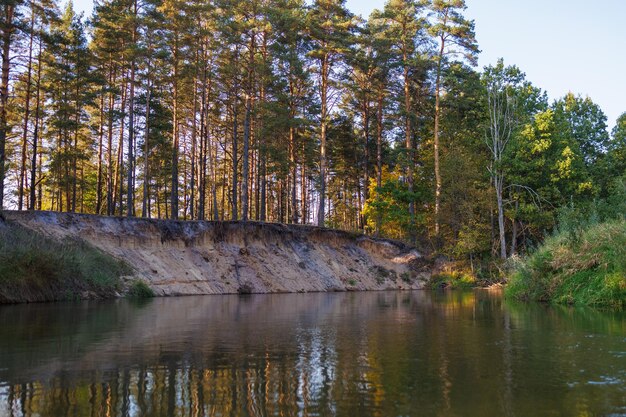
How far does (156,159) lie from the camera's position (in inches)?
2227

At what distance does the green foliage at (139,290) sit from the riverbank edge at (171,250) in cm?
5

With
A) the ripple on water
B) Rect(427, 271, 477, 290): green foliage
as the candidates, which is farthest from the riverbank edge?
the ripple on water

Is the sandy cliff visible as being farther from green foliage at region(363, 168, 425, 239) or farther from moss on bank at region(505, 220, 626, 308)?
moss on bank at region(505, 220, 626, 308)

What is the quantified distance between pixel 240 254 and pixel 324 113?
13349mm

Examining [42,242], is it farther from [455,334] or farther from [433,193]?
[433,193]

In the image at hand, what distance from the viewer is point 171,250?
3509cm

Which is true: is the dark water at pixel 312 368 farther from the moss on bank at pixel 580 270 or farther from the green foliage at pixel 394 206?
the green foliage at pixel 394 206

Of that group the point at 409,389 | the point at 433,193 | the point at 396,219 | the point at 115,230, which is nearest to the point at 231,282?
the point at 115,230

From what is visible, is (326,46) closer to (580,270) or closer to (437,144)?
(437,144)

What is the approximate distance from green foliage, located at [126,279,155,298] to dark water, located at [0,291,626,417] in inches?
528

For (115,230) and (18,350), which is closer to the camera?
(18,350)

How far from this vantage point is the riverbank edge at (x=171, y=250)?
25.3 meters

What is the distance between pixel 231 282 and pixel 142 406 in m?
29.7

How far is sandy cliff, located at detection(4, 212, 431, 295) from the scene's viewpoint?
104ft
